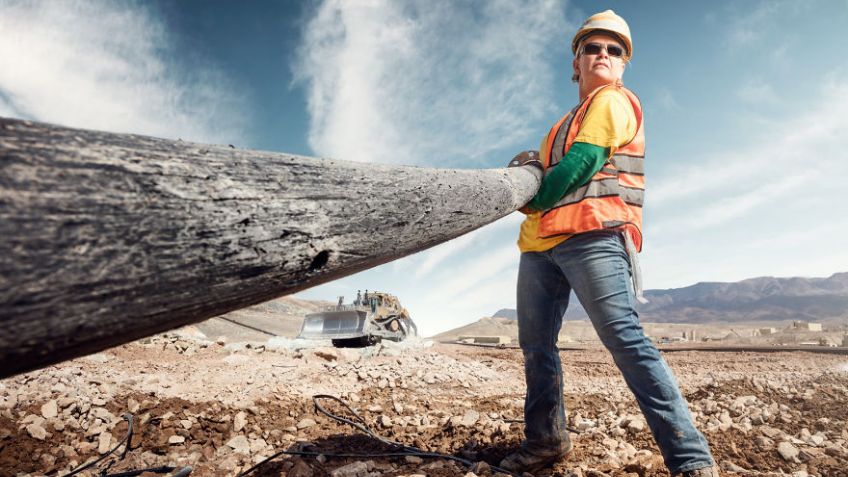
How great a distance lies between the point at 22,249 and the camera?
0.64m

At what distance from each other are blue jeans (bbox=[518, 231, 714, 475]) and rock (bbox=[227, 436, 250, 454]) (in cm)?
198

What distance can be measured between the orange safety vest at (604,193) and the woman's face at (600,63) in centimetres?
12

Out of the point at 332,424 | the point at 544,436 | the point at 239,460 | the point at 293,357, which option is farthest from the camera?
the point at 293,357

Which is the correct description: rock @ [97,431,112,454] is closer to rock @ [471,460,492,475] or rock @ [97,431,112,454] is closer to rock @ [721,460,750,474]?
rock @ [471,460,492,475]

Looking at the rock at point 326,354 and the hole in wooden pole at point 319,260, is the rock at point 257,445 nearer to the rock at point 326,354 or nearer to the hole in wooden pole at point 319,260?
the hole in wooden pole at point 319,260

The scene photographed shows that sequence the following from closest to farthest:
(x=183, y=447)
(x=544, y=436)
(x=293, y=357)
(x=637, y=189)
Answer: (x=637, y=189), (x=544, y=436), (x=183, y=447), (x=293, y=357)

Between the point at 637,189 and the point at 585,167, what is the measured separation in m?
0.51

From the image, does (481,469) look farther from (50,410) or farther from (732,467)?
(50,410)

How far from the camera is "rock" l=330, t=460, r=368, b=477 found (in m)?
2.23

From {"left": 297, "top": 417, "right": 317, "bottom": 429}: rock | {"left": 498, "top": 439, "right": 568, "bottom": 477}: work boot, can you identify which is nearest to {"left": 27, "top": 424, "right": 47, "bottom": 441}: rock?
{"left": 297, "top": 417, "right": 317, "bottom": 429}: rock

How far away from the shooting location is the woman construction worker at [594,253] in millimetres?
1915

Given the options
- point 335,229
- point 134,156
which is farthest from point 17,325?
point 335,229

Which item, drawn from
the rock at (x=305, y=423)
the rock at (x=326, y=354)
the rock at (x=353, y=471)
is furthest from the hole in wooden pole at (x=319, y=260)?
the rock at (x=326, y=354)

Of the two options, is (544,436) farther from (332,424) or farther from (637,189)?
(332,424)
